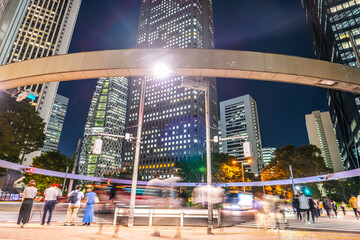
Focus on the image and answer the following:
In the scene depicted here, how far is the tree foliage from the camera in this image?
39.5 metres

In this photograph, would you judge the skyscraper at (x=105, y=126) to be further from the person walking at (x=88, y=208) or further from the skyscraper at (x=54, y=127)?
the person walking at (x=88, y=208)

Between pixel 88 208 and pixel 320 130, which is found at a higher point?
pixel 320 130

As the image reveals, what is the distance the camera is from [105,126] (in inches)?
6437

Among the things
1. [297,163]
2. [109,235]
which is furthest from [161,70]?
[297,163]

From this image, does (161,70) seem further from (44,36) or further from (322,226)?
(44,36)

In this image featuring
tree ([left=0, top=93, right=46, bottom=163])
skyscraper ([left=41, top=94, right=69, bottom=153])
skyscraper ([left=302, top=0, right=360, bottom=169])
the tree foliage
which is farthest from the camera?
skyscraper ([left=41, top=94, right=69, bottom=153])

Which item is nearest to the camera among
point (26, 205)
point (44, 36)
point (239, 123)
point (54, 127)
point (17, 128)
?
point (26, 205)

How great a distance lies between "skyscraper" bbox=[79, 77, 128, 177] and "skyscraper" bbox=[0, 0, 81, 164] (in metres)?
62.1

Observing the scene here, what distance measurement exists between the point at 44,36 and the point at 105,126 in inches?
3079

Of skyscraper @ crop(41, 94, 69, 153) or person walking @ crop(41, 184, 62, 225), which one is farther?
skyscraper @ crop(41, 94, 69, 153)

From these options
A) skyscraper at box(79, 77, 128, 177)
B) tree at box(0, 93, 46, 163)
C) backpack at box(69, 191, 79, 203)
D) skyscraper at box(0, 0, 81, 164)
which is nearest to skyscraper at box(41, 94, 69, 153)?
skyscraper at box(79, 77, 128, 177)

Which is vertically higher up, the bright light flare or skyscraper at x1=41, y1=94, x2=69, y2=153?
skyscraper at x1=41, y1=94, x2=69, y2=153

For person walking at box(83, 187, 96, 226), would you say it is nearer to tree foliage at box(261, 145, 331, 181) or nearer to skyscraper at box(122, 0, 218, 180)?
tree foliage at box(261, 145, 331, 181)

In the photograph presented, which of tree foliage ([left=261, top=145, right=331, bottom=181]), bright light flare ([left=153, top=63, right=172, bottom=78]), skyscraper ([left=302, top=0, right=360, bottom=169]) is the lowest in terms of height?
bright light flare ([left=153, top=63, right=172, bottom=78])
